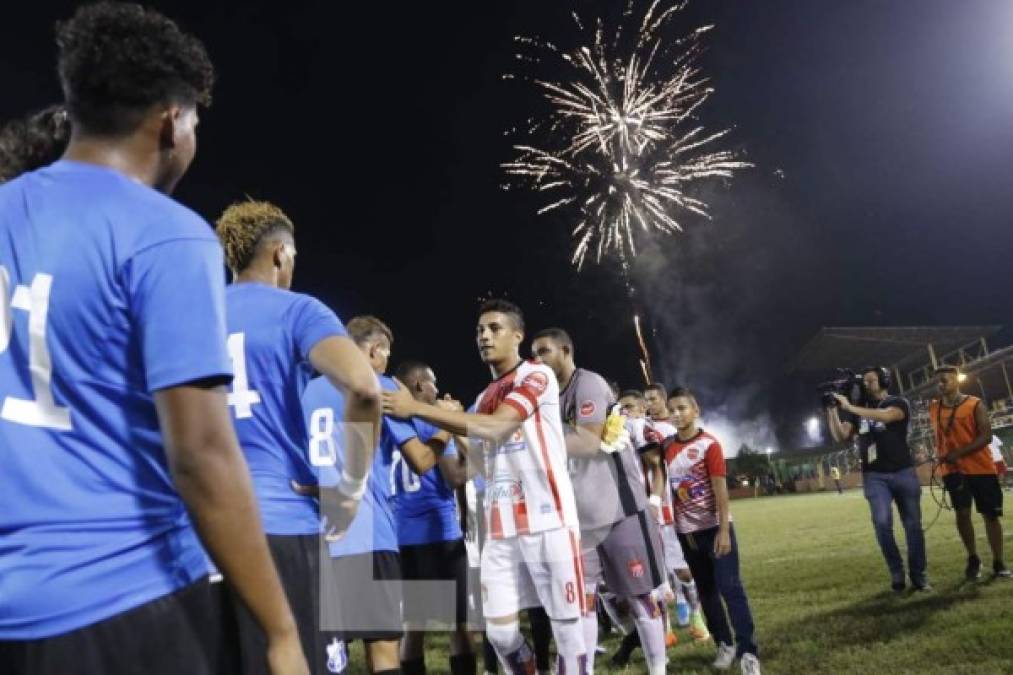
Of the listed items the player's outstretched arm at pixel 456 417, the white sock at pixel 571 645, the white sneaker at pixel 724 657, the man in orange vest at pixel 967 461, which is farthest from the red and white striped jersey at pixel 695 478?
the man in orange vest at pixel 967 461

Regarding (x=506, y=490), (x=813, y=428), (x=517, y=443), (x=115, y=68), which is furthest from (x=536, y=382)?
(x=813, y=428)

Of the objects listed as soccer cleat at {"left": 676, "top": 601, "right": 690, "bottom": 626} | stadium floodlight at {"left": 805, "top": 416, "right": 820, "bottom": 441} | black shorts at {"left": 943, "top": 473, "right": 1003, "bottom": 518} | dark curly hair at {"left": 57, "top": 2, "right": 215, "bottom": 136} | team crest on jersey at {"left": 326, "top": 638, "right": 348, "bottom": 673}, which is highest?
stadium floodlight at {"left": 805, "top": 416, "right": 820, "bottom": 441}

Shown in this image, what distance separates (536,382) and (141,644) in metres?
3.79

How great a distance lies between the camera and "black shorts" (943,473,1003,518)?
9562mm

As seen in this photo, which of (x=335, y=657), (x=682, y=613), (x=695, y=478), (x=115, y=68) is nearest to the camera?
(x=115, y=68)

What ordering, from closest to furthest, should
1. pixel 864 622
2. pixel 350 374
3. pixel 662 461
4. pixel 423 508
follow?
pixel 350 374 < pixel 423 508 < pixel 864 622 < pixel 662 461

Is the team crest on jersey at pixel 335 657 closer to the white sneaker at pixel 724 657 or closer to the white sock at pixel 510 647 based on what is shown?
the white sock at pixel 510 647

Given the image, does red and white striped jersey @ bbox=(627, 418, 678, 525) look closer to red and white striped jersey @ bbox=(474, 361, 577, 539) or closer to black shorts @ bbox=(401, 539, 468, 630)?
black shorts @ bbox=(401, 539, 468, 630)

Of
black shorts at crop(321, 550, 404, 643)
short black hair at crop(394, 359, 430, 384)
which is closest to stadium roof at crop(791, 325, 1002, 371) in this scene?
short black hair at crop(394, 359, 430, 384)

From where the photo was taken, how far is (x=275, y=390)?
272 centimetres

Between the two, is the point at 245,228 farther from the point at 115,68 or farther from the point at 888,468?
the point at 888,468

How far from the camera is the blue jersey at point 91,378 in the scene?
4.56 feet

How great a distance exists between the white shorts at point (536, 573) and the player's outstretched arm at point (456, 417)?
2.34 feet

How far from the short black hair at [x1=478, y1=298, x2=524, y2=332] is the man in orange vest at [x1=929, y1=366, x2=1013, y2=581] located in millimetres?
6745
